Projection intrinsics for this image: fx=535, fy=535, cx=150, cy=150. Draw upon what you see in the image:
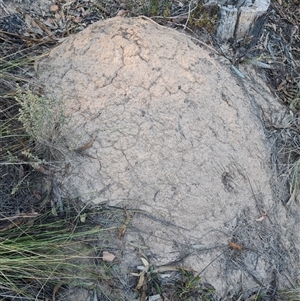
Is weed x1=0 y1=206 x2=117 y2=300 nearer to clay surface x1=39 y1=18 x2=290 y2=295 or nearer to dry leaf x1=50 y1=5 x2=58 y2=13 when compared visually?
clay surface x1=39 y1=18 x2=290 y2=295

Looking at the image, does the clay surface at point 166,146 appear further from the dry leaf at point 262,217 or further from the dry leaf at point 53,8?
the dry leaf at point 53,8

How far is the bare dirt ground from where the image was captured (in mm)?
2648

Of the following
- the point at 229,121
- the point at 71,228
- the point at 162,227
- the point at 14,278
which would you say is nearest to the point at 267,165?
the point at 229,121

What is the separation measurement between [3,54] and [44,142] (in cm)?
85

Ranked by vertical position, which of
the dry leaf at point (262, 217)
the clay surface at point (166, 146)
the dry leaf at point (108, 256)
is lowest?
the dry leaf at point (262, 217)

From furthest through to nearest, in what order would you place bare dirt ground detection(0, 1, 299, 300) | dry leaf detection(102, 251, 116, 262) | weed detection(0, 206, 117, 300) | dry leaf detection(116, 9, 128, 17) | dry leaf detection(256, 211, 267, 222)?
dry leaf detection(116, 9, 128, 17)
dry leaf detection(256, 211, 267, 222)
bare dirt ground detection(0, 1, 299, 300)
dry leaf detection(102, 251, 116, 262)
weed detection(0, 206, 117, 300)

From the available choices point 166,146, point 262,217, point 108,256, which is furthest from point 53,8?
point 262,217

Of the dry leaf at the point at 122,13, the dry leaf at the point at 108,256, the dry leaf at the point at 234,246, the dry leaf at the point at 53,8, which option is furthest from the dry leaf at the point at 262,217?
the dry leaf at the point at 53,8

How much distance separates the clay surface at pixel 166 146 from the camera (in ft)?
8.70

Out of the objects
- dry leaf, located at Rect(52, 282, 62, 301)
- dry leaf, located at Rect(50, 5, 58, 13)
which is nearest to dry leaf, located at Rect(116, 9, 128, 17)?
dry leaf, located at Rect(50, 5, 58, 13)

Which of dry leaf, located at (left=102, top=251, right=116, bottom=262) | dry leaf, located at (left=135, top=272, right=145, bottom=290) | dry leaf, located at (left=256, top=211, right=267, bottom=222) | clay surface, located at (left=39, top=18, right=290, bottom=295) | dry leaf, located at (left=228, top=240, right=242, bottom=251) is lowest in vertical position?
dry leaf, located at (left=135, top=272, right=145, bottom=290)

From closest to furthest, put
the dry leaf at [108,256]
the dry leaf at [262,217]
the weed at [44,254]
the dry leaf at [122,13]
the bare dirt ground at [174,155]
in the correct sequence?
1. the weed at [44,254]
2. the dry leaf at [108,256]
3. the bare dirt ground at [174,155]
4. the dry leaf at [262,217]
5. the dry leaf at [122,13]

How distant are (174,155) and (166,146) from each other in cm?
6

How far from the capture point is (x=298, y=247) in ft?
9.82
